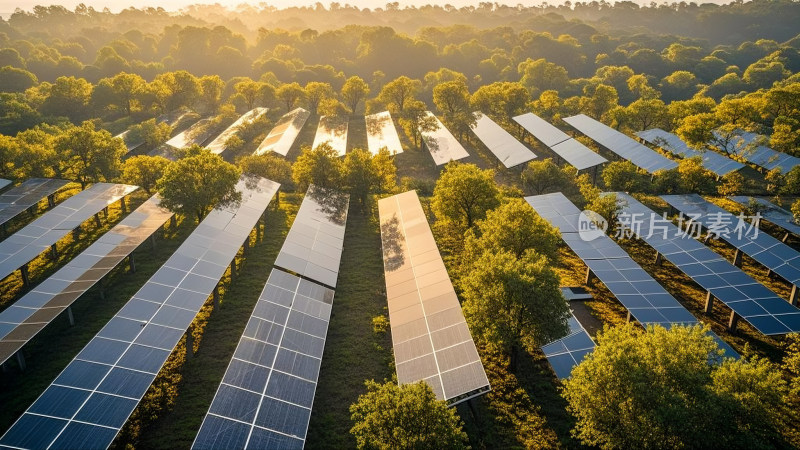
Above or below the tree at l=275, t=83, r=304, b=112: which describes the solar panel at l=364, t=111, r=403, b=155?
below

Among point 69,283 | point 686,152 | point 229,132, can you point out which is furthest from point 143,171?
point 686,152

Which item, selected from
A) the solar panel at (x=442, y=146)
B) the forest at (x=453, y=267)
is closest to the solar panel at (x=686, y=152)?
the forest at (x=453, y=267)

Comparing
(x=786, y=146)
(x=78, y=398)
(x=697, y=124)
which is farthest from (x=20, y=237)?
(x=786, y=146)

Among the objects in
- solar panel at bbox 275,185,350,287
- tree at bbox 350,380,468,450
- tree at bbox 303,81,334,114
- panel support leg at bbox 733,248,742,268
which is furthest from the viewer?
tree at bbox 303,81,334,114

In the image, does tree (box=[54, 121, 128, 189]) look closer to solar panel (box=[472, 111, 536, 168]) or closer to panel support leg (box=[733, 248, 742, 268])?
solar panel (box=[472, 111, 536, 168])

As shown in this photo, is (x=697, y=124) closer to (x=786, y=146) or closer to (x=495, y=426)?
(x=786, y=146)

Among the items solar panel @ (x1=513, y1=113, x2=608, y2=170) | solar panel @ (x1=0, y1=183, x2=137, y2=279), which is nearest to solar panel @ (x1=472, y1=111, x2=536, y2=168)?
solar panel @ (x1=513, y1=113, x2=608, y2=170)
